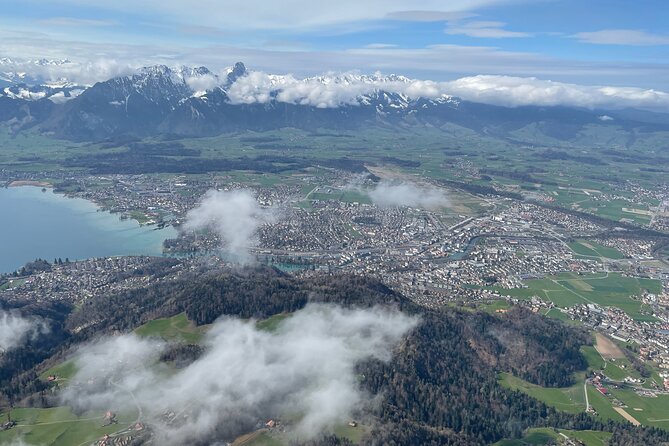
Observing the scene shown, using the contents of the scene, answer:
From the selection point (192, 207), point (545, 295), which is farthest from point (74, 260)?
point (545, 295)

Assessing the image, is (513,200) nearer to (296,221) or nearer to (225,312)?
(296,221)

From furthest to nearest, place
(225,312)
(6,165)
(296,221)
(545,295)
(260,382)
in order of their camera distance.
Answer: (6,165) < (296,221) < (545,295) < (225,312) < (260,382)

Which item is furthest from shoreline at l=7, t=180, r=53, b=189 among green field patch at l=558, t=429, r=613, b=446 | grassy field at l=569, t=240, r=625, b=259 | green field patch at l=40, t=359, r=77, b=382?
green field patch at l=558, t=429, r=613, b=446

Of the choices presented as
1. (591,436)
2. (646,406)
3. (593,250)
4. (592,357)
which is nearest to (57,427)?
(591,436)

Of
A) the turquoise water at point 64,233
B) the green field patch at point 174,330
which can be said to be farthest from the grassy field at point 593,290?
the turquoise water at point 64,233

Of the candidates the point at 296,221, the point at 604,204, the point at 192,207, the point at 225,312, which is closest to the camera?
the point at 225,312

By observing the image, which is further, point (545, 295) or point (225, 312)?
point (545, 295)

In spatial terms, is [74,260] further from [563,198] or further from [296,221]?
[563,198]

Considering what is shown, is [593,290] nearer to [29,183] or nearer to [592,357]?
[592,357]
